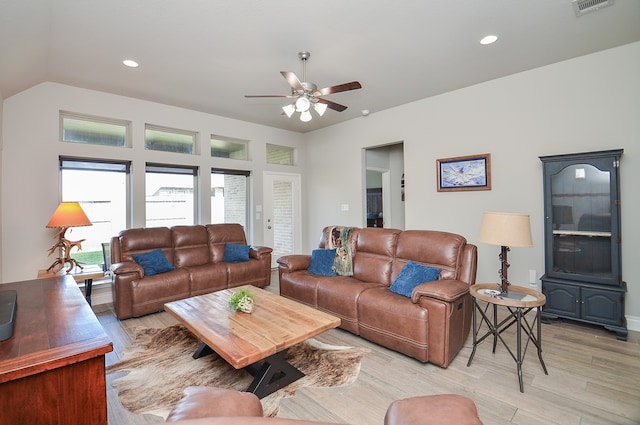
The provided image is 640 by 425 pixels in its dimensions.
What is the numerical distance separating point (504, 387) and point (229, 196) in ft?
16.5

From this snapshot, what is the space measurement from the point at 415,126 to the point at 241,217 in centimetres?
363

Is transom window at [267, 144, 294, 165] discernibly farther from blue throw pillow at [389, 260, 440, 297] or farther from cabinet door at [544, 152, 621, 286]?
cabinet door at [544, 152, 621, 286]

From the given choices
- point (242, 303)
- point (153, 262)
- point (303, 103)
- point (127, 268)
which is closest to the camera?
point (242, 303)

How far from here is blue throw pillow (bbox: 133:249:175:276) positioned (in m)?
3.87

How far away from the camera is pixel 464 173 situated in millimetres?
4344

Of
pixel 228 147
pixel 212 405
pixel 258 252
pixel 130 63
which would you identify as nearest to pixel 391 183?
pixel 258 252

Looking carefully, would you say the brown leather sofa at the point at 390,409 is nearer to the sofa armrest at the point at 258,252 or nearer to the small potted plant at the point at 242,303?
the small potted plant at the point at 242,303

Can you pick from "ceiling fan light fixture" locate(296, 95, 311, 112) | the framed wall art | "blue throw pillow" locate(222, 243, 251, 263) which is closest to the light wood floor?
"blue throw pillow" locate(222, 243, 251, 263)

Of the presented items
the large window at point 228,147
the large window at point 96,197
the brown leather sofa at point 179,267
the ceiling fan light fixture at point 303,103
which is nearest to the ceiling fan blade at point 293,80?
the ceiling fan light fixture at point 303,103

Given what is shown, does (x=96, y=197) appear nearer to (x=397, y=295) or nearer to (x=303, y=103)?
Result: (x=303, y=103)

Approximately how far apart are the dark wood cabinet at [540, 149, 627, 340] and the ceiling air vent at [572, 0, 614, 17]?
1.33m

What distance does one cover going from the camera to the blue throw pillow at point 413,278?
2.85 m

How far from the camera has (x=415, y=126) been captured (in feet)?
15.9

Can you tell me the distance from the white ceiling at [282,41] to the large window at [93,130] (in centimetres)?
48
